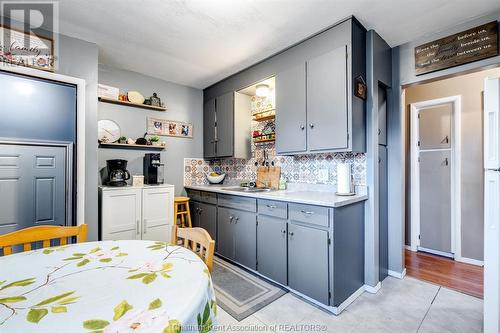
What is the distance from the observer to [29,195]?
205cm

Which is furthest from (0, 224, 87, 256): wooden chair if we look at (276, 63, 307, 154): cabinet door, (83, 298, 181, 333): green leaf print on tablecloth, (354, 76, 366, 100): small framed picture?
(354, 76, 366, 100): small framed picture

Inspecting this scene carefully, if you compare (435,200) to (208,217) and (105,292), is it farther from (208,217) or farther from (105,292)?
(105,292)

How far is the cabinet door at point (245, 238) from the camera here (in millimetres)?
2498

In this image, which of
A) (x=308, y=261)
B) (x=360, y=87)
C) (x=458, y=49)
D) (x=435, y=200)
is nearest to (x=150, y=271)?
(x=308, y=261)

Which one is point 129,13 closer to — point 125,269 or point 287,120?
point 287,120

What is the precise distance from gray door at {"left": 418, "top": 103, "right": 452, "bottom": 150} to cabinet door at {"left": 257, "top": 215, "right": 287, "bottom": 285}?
8.22ft

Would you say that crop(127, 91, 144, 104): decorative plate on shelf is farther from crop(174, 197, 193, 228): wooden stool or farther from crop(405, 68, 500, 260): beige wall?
crop(405, 68, 500, 260): beige wall

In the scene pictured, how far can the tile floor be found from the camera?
171 centimetres

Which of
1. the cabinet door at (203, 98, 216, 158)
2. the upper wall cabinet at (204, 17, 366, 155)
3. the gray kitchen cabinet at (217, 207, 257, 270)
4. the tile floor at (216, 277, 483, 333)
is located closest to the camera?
the tile floor at (216, 277, 483, 333)

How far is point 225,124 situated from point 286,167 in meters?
1.12

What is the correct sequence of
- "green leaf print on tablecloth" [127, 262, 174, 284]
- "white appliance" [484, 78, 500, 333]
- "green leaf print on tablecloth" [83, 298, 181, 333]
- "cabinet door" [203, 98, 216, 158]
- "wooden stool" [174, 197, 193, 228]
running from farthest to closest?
"cabinet door" [203, 98, 216, 158], "wooden stool" [174, 197, 193, 228], "white appliance" [484, 78, 500, 333], "green leaf print on tablecloth" [127, 262, 174, 284], "green leaf print on tablecloth" [83, 298, 181, 333]

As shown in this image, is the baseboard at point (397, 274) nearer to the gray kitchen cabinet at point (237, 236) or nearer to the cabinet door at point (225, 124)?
the gray kitchen cabinet at point (237, 236)

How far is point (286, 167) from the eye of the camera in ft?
9.87

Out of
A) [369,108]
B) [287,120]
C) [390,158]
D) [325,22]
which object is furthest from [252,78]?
[390,158]
